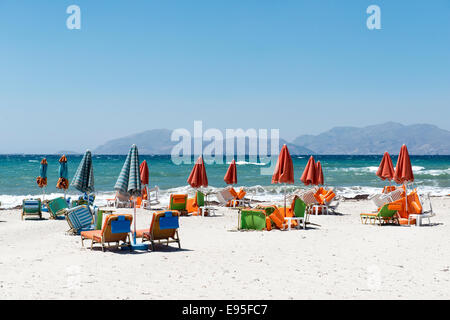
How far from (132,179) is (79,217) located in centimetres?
246

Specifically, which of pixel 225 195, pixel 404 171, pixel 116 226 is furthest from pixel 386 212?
pixel 116 226

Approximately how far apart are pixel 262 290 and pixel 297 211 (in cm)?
625

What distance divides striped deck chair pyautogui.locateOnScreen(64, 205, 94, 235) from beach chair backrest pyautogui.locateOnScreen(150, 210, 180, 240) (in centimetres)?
255

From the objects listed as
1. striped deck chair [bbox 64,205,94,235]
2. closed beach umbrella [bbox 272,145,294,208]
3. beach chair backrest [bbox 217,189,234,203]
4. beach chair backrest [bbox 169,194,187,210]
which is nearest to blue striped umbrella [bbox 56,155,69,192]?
beach chair backrest [bbox 169,194,187,210]

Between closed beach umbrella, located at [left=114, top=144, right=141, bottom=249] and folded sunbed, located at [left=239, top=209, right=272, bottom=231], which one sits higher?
closed beach umbrella, located at [left=114, top=144, right=141, bottom=249]

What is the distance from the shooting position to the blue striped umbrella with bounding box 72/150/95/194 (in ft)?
34.9

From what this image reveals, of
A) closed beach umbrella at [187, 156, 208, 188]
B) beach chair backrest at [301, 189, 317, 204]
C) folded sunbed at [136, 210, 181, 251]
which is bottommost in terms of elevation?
beach chair backrest at [301, 189, 317, 204]

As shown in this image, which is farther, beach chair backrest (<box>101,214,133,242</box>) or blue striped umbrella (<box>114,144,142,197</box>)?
blue striped umbrella (<box>114,144,142,197</box>)

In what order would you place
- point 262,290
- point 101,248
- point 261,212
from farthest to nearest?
1. point 261,212
2. point 101,248
3. point 262,290

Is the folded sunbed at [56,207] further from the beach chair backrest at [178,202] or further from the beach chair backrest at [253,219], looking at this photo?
the beach chair backrest at [253,219]

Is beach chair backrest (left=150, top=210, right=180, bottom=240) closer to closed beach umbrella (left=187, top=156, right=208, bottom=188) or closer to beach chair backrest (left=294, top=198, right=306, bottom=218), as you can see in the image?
beach chair backrest (left=294, top=198, right=306, bottom=218)
